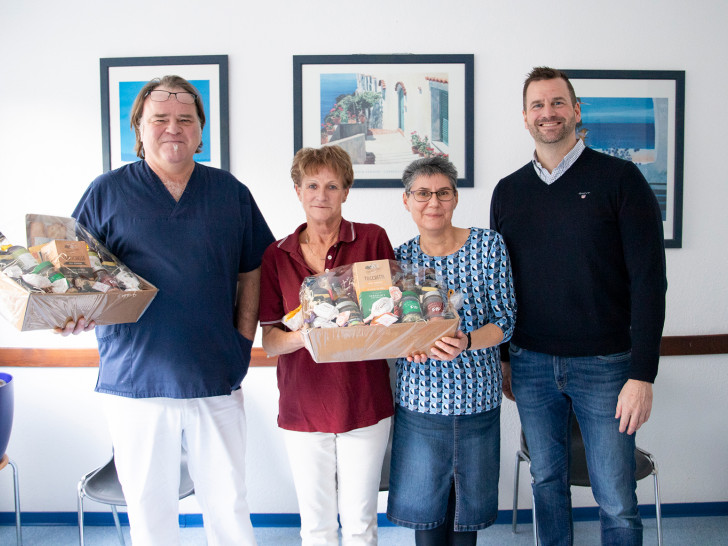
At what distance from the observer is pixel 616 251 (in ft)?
5.38

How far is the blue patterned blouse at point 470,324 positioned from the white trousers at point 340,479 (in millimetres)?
199

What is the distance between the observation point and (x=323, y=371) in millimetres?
1544

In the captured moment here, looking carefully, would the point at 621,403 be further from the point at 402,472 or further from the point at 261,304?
the point at 261,304

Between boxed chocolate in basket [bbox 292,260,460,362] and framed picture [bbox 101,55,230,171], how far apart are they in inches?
53.8

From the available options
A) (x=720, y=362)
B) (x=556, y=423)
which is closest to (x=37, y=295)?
(x=556, y=423)

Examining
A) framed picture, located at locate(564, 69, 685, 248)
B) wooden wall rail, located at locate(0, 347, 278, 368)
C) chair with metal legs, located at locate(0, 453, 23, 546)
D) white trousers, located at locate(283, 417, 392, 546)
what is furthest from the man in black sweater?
chair with metal legs, located at locate(0, 453, 23, 546)

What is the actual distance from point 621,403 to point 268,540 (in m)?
1.90

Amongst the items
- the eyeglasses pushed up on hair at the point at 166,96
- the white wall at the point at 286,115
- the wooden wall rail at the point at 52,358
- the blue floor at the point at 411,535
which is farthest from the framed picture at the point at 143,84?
the blue floor at the point at 411,535

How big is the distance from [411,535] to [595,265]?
5.74 feet

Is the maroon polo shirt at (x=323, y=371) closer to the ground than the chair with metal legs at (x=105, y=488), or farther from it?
farther from it

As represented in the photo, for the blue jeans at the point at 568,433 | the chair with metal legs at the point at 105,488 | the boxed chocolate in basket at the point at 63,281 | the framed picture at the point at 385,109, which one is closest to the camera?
the boxed chocolate in basket at the point at 63,281

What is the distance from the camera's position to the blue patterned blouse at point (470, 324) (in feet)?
5.00

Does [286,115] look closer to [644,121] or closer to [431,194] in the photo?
[431,194]

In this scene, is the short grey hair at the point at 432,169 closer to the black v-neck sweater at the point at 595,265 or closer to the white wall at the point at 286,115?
the black v-neck sweater at the point at 595,265
